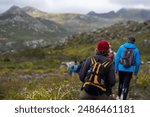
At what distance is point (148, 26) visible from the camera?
7856 cm

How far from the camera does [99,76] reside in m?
9.77

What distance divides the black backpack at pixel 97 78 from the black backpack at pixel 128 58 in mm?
4325

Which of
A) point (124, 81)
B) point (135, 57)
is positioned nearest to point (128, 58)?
point (135, 57)

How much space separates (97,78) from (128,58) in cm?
456

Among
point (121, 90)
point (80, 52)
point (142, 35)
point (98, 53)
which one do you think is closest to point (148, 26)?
point (142, 35)

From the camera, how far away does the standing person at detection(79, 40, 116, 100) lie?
977 centimetres

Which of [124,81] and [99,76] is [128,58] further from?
[99,76]

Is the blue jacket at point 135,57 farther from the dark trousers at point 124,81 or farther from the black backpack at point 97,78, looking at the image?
the black backpack at point 97,78

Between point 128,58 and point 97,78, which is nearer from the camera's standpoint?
point 97,78

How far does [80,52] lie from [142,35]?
34.2 ft

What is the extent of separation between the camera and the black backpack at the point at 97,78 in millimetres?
9758

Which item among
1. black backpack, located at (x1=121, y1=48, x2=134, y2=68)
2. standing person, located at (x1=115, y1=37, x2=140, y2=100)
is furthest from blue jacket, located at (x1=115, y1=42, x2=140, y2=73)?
black backpack, located at (x1=121, y1=48, x2=134, y2=68)

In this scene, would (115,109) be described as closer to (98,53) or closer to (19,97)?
(98,53)

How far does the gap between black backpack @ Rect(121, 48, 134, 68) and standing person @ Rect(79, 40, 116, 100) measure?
4167mm
